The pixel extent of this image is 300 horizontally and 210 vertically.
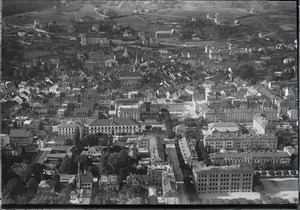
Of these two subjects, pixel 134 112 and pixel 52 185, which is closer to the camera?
pixel 52 185

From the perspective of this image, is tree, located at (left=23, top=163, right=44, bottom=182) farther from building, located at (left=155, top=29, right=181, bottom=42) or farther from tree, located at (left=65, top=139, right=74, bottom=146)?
building, located at (left=155, top=29, right=181, bottom=42)

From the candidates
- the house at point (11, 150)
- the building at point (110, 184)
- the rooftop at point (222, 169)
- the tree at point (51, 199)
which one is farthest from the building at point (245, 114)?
the house at point (11, 150)

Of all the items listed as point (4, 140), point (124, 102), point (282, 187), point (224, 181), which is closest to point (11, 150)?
point (4, 140)

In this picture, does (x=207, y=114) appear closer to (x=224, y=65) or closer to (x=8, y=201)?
(x=224, y=65)

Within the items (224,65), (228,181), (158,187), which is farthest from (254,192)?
(224,65)

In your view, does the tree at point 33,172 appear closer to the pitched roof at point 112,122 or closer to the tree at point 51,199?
the tree at point 51,199

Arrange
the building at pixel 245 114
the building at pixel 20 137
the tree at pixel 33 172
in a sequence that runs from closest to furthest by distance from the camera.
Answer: the tree at pixel 33 172, the building at pixel 20 137, the building at pixel 245 114
